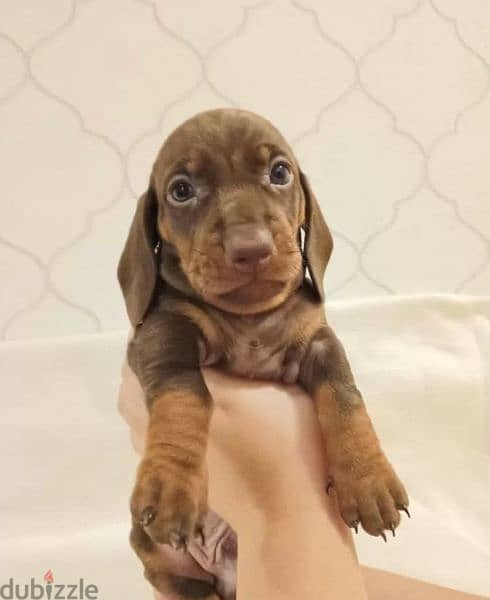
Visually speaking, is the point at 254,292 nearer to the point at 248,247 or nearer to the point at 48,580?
the point at 248,247

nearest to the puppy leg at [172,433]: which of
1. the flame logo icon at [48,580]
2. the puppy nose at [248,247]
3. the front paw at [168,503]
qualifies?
Answer: the front paw at [168,503]

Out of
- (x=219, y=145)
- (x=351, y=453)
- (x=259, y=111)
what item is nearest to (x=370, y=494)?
(x=351, y=453)

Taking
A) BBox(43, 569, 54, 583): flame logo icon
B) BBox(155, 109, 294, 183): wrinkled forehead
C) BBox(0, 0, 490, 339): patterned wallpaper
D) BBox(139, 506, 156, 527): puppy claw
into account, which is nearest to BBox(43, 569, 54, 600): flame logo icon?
BBox(43, 569, 54, 583): flame logo icon

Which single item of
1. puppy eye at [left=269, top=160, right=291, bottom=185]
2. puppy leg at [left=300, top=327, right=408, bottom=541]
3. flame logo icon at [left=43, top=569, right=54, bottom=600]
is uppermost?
puppy eye at [left=269, top=160, right=291, bottom=185]

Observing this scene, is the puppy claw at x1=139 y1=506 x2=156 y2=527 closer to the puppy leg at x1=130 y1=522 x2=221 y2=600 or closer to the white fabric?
the puppy leg at x1=130 y1=522 x2=221 y2=600

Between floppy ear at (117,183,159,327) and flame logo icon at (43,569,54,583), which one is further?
flame logo icon at (43,569,54,583)

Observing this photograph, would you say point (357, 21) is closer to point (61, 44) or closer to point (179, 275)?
point (61, 44)
